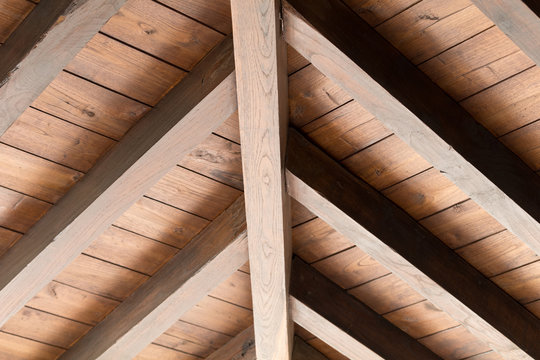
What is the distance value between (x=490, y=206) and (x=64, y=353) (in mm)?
1853

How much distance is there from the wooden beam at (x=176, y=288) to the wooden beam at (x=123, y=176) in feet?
1.19

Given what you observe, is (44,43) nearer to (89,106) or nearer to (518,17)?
(89,106)

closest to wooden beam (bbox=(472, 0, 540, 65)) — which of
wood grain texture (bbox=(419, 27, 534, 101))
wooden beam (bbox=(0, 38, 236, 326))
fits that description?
wood grain texture (bbox=(419, 27, 534, 101))

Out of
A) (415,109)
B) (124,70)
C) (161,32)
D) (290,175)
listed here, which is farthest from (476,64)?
(124,70)

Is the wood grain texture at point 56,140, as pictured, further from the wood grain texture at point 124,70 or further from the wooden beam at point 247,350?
the wooden beam at point 247,350

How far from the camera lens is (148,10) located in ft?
6.14

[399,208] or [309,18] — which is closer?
[309,18]

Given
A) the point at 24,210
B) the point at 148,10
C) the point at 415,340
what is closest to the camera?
the point at 148,10

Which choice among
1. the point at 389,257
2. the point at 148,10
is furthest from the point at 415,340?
the point at 148,10

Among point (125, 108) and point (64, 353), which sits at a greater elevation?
point (125, 108)

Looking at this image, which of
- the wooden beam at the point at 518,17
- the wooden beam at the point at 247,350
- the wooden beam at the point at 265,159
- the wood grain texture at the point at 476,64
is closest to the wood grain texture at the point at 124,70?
the wooden beam at the point at 265,159

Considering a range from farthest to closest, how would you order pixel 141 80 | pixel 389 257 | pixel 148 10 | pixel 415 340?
pixel 415 340 < pixel 389 257 < pixel 141 80 < pixel 148 10

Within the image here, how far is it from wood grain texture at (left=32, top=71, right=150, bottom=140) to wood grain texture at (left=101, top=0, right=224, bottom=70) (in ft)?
0.63

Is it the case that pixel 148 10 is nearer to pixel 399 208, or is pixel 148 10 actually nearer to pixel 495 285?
pixel 399 208
